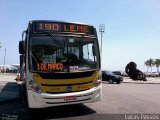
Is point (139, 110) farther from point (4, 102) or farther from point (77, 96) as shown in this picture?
point (4, 102)

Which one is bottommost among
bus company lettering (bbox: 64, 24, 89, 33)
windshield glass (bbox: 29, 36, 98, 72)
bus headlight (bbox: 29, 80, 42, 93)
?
bus headlight (bbox: 29, 80, 42, 93)

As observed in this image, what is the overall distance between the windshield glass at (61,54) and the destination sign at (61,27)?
285 mm

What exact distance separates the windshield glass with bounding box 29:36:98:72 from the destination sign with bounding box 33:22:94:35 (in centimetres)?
29

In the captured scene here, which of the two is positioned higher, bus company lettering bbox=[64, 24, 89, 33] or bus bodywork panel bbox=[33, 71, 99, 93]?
bus company lettering bbox=[64, 24, 89, 33]

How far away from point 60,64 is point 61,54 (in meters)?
0.38

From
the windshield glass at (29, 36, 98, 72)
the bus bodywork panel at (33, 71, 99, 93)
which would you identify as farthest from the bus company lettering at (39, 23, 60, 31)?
the bus bodywork panel at (33, 71, 99, 93)

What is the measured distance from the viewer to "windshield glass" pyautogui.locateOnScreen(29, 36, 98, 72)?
9.34 metres

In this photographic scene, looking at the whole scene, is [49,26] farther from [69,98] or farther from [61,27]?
[69,98]

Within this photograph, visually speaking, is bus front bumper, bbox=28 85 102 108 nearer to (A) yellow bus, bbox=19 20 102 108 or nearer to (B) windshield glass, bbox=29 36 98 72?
(A) yellow bus, bbox=19 20 102 108

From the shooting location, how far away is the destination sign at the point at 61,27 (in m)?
9.68

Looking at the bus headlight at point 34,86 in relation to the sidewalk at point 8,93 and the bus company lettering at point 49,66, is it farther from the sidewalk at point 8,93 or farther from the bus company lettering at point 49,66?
the sidewalk at point 8,93

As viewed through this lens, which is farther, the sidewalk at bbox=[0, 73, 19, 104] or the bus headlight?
the sidewalk at bbox=[0, 73, 19, 104]

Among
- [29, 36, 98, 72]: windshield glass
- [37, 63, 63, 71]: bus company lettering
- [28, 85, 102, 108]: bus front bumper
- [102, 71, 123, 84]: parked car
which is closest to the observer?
[28, 85, 102, 108]: bus front bumper

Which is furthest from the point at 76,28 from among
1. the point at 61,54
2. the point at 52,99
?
the point at 52,99
